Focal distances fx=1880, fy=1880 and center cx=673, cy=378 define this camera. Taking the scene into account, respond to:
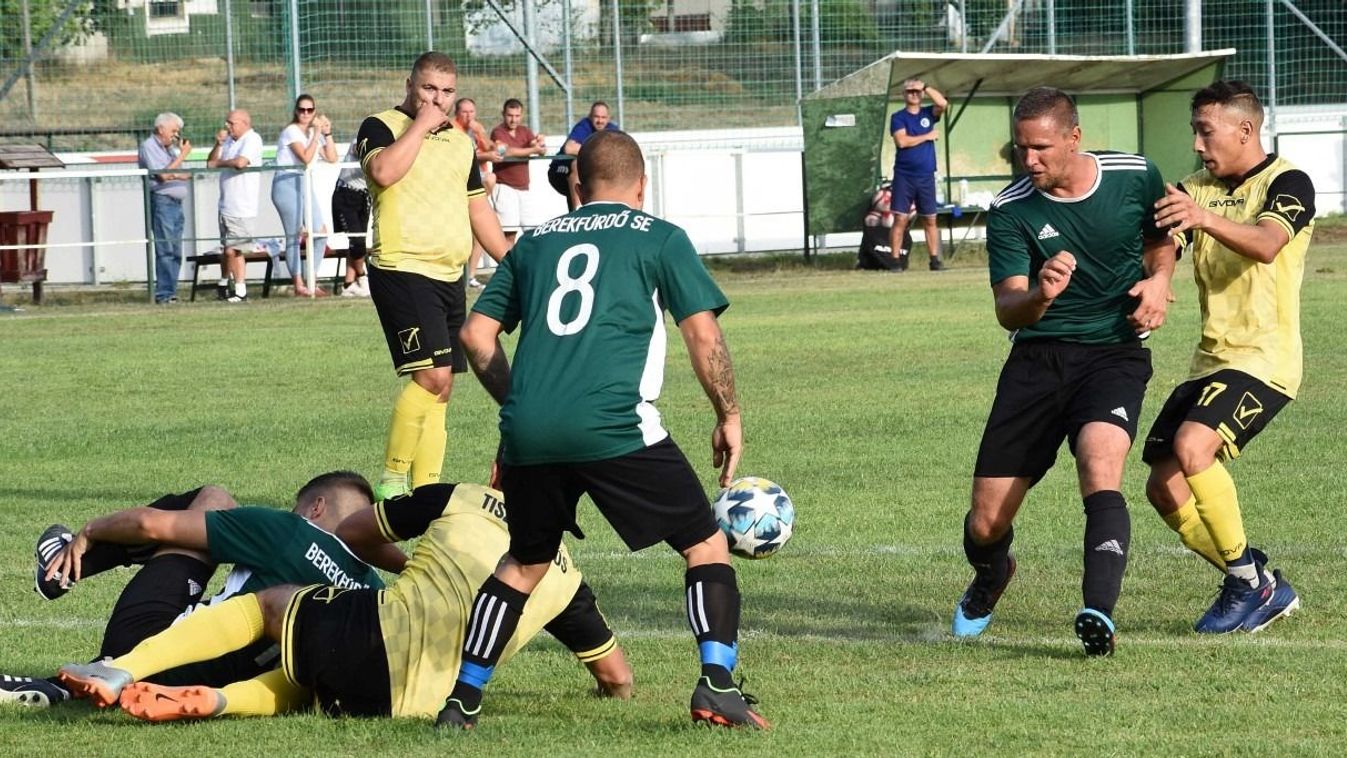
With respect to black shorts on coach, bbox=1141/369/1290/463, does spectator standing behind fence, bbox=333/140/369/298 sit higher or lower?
higher

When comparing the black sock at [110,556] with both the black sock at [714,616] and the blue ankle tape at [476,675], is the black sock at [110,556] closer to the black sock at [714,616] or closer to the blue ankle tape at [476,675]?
the blue ankle tape at [476,675]

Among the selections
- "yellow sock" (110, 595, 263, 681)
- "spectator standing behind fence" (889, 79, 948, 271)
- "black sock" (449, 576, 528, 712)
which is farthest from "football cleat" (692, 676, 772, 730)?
"spectator standing behind fence" (889, 79, 948, 271)

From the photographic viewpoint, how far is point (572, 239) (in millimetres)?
5215

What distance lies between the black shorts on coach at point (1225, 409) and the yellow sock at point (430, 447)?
152 inches

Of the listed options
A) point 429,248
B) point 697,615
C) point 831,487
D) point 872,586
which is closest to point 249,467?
point 429,248

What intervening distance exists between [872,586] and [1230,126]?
2.16 metres

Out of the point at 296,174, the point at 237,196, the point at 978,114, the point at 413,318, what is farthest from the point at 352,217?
the point at 413,318

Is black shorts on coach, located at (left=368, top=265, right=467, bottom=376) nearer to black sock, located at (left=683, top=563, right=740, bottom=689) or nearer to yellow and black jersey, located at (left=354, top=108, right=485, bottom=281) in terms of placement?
yellow and black jersey, located at (left=354, top=108, right=485, bottom=281)

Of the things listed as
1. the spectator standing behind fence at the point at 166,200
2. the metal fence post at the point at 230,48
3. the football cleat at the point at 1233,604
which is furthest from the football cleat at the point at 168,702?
the metal fence post at the point at 230,48

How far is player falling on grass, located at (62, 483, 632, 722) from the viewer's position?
5309 mm

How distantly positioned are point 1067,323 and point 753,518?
1.26 metres

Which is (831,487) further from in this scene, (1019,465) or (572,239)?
(572,239)

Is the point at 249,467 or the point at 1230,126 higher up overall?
the point at 1230,126

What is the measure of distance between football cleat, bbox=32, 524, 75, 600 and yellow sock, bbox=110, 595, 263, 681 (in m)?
0.56
